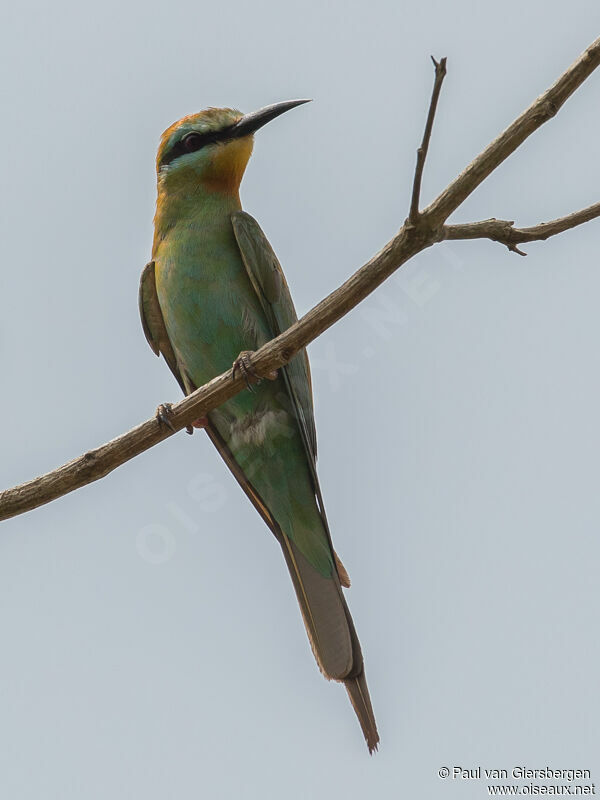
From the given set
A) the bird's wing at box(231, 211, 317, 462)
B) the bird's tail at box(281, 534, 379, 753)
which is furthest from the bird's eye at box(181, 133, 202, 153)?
the bird's tail at box(281, 534, 379, 753)

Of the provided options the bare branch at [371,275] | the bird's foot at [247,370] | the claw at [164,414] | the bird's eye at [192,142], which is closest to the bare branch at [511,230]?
the bare branch at [371,275]

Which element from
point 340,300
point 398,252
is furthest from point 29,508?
point 398,252

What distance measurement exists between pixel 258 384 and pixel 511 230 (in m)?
1.49

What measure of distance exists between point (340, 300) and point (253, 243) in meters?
1.40

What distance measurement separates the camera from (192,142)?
181 inches

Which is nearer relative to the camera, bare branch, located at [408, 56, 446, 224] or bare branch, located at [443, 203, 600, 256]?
bare branch, located at [408, 56, 446, 224]

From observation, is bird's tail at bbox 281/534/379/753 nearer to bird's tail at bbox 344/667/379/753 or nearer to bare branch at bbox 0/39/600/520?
bird's tail at bbox 344/667/379/753

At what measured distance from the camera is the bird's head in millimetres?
4520

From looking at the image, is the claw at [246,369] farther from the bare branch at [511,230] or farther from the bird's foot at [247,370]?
the bare branch at [511,230]

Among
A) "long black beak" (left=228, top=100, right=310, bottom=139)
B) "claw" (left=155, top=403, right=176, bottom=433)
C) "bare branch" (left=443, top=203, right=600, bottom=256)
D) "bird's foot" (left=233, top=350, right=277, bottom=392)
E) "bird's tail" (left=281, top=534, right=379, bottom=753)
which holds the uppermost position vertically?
"long black beak" (left=228, top=100, right=310, bottom=139)

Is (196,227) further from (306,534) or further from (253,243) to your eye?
(306,534)

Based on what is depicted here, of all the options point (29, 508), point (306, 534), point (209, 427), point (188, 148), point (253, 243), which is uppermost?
point (188, 148)

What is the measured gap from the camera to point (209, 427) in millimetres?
4363

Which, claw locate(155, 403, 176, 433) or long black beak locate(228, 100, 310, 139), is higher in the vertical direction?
long black beak locate(228, 100, 310, 139)
